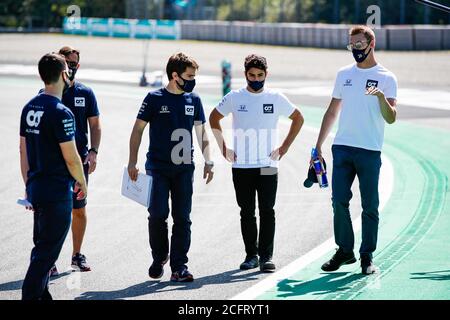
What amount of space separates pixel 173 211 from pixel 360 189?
1.69 metres

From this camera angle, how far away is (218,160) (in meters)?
16.1

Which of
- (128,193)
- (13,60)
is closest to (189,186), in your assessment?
(128,193)

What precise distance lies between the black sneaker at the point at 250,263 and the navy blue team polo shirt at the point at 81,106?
1.78m

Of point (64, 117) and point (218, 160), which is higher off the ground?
point (64, 117)

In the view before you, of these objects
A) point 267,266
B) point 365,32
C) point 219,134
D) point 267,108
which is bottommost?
point 267,266

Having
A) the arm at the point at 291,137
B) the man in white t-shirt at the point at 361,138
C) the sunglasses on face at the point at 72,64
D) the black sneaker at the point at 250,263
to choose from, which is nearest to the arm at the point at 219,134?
the arm at the point at 291,137

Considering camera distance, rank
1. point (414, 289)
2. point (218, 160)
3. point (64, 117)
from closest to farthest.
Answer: point (64, 117)
point (414, 289)
point (218, 160)

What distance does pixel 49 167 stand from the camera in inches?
274

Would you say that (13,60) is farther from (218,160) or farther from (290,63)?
(218,160)

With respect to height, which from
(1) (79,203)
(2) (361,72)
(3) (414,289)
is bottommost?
(3) (414,289)

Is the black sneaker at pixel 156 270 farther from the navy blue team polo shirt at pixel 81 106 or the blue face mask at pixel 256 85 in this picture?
the blue face mask at pixel 256 85

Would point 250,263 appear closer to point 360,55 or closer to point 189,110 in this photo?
point 189,110

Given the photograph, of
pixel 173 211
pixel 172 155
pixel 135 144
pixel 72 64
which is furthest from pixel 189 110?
pixel 72 64
